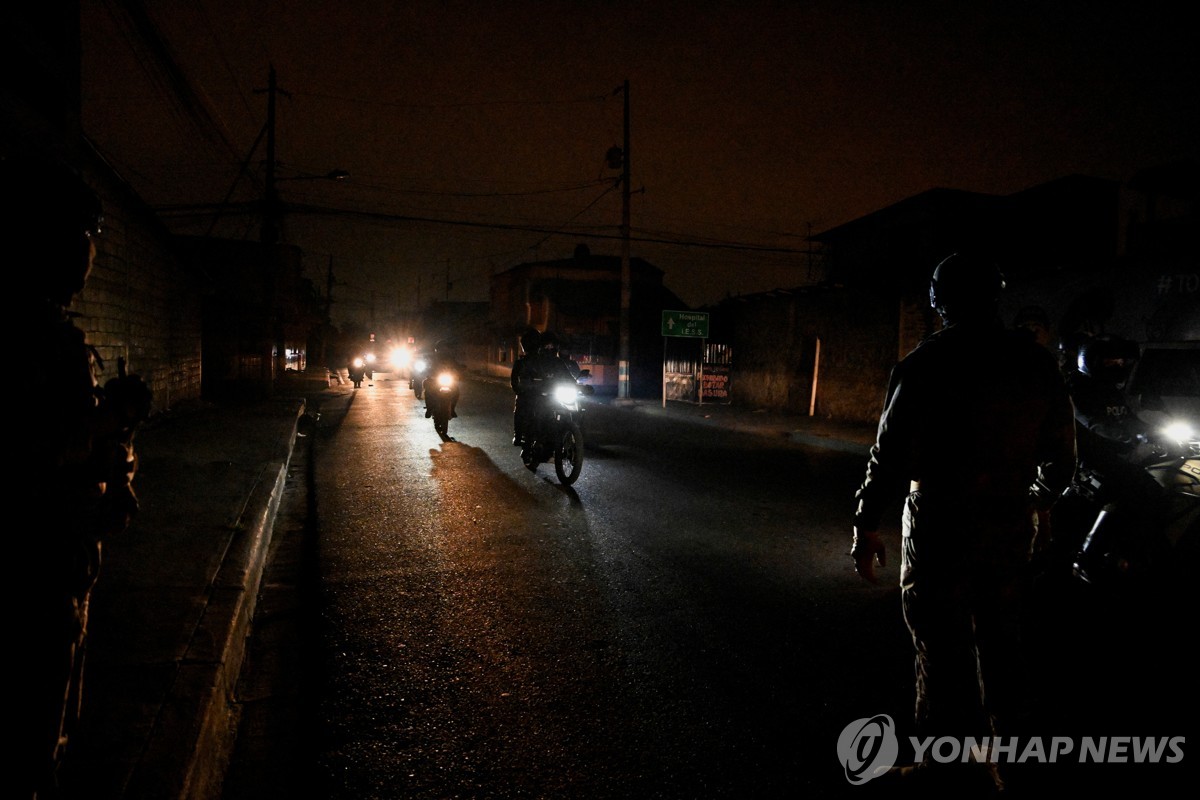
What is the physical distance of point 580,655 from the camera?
144 inches

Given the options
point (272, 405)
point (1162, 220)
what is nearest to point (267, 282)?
point (272, 405)

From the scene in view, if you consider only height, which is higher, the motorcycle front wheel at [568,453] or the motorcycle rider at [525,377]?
the motorcycle rider at [525,377]

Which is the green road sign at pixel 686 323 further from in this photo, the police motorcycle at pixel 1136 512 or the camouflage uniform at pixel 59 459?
the camouflage uniform at pixel 59 459

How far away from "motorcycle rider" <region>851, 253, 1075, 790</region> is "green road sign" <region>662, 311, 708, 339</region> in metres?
20.3

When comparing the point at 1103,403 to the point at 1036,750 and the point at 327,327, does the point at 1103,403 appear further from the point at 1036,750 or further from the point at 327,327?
the point at 327,327

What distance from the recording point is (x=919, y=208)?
95.4 ft

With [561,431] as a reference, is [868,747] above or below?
below

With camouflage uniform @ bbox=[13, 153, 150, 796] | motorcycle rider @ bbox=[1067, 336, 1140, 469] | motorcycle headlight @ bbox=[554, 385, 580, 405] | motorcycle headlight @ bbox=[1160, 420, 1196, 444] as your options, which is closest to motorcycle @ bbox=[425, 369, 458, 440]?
motorcycle headlight @ bbox=[554, 385, 580, 405]

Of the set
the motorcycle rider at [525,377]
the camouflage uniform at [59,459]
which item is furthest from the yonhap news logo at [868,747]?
the motorcycle rider at [525,377]

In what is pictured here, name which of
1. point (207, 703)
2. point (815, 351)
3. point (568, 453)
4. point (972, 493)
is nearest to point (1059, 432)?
point (972, 493)

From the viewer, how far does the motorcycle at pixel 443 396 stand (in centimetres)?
1208

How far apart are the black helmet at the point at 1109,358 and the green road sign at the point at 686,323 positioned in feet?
61.1

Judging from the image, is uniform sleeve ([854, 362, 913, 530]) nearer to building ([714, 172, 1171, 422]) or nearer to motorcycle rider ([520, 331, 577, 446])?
building ([714, 172, 1171, 422])

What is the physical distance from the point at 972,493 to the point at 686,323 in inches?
812
